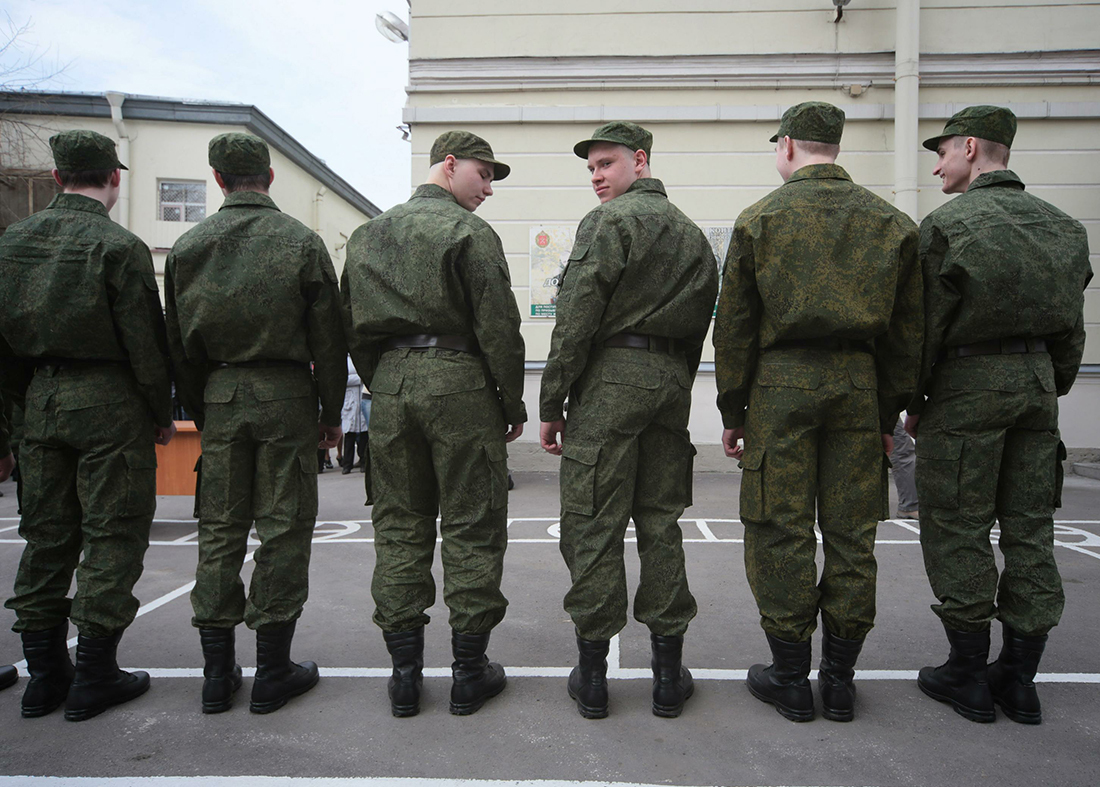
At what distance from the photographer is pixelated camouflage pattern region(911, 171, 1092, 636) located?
110 inches

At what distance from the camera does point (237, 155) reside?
3012 millimetres

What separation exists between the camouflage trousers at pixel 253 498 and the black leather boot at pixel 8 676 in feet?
3.04

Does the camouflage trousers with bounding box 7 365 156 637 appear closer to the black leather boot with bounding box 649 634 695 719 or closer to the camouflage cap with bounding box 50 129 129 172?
the camouflage cap with bounding box 50 129 129 172

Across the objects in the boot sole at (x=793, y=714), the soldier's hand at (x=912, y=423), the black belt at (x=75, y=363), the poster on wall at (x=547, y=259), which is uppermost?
the poster on wall at (x=547, y=259)

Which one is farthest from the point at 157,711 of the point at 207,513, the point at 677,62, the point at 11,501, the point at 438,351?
the point at 677,62

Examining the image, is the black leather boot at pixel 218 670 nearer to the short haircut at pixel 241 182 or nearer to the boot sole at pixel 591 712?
the boot sole at pixel 591 712

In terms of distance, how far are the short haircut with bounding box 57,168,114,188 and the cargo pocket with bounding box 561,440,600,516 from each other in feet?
7.38

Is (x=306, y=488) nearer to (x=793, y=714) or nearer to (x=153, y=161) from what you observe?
(x=793, y=714)

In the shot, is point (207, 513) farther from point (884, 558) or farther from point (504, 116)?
point (504, 116)

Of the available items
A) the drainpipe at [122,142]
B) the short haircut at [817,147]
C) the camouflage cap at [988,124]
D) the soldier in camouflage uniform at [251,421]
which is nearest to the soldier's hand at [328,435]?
the soldier in camouflage uniform at [251,421]

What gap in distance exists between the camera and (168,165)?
47.3ft

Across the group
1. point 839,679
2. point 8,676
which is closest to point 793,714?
point 839,679

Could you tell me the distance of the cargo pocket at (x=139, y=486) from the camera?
2.93 m

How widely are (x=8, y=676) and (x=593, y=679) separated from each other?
2.43 m
